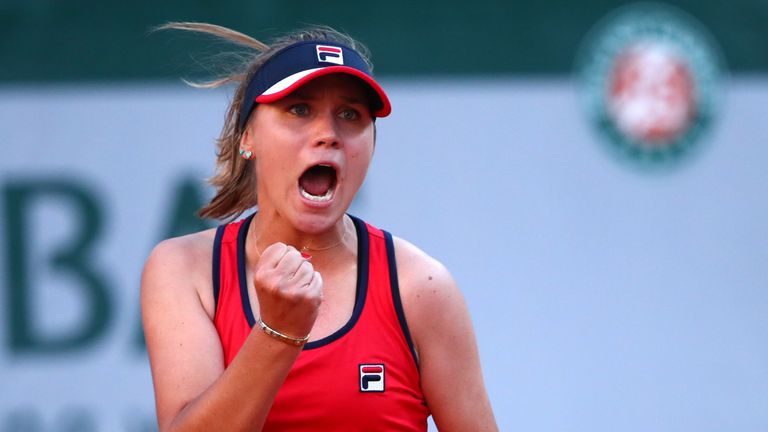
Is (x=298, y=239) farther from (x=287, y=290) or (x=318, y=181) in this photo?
(x=287, y=290)

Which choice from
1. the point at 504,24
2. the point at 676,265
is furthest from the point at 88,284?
the point at 676,265

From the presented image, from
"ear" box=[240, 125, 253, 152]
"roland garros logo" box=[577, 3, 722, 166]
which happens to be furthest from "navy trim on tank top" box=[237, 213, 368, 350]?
"roland garros logo" box=[577, 3, 722, 166]

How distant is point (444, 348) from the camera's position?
2.05m

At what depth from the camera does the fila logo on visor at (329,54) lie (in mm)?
1983

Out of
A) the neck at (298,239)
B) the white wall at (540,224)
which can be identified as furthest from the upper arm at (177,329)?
the white wall at (540,224)

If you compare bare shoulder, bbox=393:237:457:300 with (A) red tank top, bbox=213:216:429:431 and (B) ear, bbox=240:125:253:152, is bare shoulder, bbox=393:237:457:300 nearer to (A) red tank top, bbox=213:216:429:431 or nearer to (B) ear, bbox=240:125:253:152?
(A) red tank top, bbox=213:216:429:431

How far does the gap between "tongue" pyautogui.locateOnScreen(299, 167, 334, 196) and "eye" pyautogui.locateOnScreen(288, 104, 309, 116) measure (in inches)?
4.2

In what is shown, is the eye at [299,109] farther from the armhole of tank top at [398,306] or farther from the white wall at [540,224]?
the white wall at [540,224]

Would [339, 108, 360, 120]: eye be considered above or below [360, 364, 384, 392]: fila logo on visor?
above

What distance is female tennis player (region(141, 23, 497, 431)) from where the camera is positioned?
1.96 m

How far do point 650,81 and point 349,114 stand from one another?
8.78ft

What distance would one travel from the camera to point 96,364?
4.17 meters

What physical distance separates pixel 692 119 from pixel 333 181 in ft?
9.06

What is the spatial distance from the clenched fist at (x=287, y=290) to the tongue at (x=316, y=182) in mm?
278
